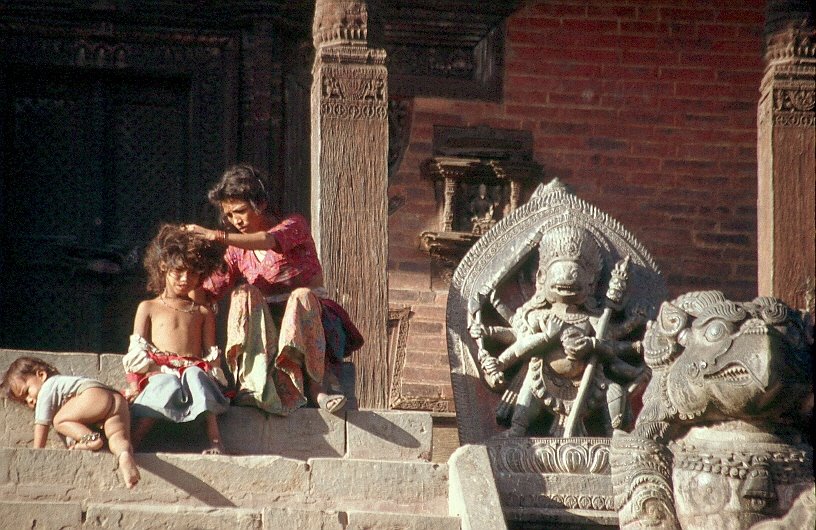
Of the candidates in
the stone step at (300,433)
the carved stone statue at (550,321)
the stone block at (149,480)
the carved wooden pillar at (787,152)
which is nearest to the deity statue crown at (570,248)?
the carved stone statue at (550,321)

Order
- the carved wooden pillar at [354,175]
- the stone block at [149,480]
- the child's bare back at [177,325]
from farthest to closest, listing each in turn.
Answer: the carved wooden pillar at [354,175], the child's bare back at [177,325], the stone block at [149,480]

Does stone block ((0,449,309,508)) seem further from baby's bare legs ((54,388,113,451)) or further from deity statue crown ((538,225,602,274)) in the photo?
deity statue crown ((538,225,602,274))

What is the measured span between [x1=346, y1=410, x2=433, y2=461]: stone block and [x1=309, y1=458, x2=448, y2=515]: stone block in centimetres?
42

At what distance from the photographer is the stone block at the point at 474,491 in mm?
9367

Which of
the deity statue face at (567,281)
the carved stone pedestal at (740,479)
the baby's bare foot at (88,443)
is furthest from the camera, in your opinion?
the deity statue face at (567,281)

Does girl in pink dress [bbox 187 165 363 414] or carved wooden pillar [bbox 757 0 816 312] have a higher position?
carved wooden pillar [bbox 757 0 816 312]

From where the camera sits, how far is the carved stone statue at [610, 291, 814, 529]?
808 cm

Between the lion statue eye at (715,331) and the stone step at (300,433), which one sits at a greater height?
the lion statue eye at (715,331)

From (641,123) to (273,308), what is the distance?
4.23 m

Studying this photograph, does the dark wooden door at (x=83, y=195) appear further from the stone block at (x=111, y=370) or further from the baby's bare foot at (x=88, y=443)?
the baby's bare foot at (x=88, y=443)

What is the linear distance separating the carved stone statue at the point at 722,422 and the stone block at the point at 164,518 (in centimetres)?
175

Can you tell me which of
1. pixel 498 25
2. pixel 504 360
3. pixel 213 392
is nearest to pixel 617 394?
pixel 504 360

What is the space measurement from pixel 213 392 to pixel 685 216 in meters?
4.98

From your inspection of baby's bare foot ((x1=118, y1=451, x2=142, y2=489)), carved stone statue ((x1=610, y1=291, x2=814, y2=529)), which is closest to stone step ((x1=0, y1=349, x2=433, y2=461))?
baby's bare foot ((x1=118, y1=451, x2=142, y2=489))
